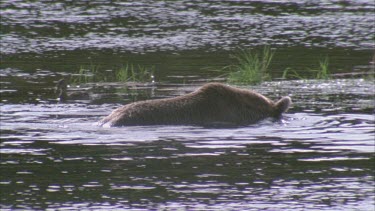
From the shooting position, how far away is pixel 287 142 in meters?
11.1

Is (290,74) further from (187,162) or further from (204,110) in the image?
(187,162)

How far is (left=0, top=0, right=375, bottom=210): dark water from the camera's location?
8.83 m

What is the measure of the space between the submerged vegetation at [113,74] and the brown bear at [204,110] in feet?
12.1

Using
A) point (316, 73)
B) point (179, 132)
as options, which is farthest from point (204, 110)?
point (316, 73)

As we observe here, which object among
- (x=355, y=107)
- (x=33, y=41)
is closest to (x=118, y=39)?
(x=33, y=41)

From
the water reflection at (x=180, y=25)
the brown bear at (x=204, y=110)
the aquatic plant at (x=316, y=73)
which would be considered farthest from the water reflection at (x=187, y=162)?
the water reflection at (x=180, y=25)

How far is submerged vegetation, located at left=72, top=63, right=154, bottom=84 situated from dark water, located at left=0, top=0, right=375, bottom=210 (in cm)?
26

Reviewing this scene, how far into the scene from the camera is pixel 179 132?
1178 cm

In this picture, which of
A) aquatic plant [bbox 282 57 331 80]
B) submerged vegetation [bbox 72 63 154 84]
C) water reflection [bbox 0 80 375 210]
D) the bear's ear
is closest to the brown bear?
the bear's ear

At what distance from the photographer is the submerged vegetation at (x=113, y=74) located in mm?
16328

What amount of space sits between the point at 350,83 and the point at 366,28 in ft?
26.2

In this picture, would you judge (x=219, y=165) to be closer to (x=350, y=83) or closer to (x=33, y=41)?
(x=350, y=83)

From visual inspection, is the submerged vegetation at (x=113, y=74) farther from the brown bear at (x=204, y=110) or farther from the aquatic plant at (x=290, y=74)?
the brown bear at (x=204, y=110)

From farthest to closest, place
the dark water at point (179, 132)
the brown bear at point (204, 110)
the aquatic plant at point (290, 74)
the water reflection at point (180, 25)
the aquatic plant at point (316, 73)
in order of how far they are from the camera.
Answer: the water reflection at point (180, 25) < the aquatic plant at point (290, 74) < the aquatic plant at point (316, 73) < the brown bear at point (204, 110) < the dark water at point (179, 132)
